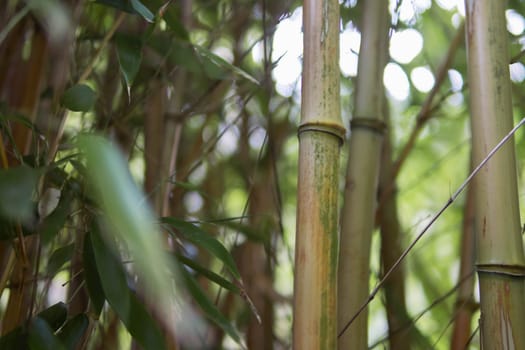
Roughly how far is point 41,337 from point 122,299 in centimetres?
7

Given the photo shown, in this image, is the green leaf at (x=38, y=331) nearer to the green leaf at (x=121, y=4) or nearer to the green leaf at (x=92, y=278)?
the green leaf at (x=92, y=278)

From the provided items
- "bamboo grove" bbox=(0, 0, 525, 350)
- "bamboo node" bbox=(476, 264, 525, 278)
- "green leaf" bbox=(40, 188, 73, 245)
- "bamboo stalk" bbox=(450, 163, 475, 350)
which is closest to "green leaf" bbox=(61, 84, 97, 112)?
"bamboo grove" bbox=(0, 0, 525, 350)

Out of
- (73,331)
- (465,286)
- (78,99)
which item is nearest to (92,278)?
(73,331)

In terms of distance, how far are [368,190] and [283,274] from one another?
1340 mm

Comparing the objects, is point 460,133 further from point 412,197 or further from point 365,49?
point 365,49

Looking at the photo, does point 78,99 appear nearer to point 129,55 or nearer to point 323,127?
point 129,55

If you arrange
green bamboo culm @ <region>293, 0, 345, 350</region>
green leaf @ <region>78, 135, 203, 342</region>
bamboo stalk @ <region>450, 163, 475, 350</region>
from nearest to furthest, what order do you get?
green leaf @ <region>78, 135, 203, 342</region> < green bamboo culm @ <region>293, 0, 345, 350</region> < bamboo stalk @ <region>450, 163, 475, 350</region>

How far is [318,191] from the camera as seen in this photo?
1.74 feet

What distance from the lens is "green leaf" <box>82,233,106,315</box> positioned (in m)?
0.58

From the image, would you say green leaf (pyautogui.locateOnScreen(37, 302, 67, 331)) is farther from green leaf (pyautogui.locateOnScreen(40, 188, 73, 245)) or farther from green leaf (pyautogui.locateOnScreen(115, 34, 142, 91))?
green leaf (pyautogui.locateOnScreen(115, 34, 142, 91))

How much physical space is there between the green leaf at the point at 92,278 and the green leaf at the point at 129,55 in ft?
0.51

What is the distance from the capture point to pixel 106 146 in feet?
1.54

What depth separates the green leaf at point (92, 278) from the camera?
0.58 m

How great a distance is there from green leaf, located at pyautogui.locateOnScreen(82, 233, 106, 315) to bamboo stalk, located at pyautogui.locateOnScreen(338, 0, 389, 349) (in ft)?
0.72
